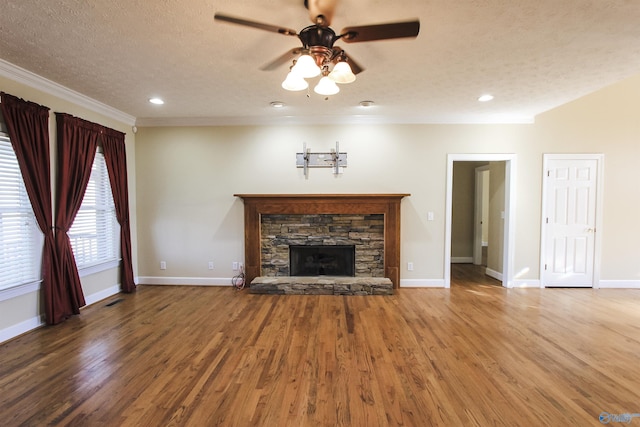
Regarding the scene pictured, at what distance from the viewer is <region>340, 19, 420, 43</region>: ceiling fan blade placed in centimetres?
160

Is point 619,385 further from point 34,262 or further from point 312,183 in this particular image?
point 34,262

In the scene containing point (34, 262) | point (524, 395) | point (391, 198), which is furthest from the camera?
point (391, 198)

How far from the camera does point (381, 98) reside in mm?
3498

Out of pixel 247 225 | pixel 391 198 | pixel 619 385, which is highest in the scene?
pixel 391 198

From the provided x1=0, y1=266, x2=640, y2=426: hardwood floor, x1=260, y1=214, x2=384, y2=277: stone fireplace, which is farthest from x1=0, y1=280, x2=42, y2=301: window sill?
x1=260, y1=214, x2=384, y2=277: stone fireplace

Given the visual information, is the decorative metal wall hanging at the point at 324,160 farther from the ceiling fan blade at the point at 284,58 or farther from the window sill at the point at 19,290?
the window sill at the point at 19,290

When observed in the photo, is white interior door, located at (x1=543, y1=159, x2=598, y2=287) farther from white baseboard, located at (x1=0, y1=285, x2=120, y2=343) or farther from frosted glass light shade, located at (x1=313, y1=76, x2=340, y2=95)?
white baseboard, located at (x1=0, y1=285, x2=120, y2=343)

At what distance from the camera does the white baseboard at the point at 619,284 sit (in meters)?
4.39

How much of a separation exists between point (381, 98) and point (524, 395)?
3.15 m

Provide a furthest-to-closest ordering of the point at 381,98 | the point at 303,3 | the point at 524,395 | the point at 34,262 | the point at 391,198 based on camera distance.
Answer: the point at 391,198, the point at 381,98, the point at 34,262, the point at 524,395, the point at 303,3

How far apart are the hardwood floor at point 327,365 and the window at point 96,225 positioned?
681mm

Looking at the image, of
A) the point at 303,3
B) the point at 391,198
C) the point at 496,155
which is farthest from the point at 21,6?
the point at 496,155

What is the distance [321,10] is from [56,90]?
3322 mm

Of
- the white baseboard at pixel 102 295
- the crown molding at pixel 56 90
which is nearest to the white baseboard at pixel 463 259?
the white baseboard at pixel 102 295
